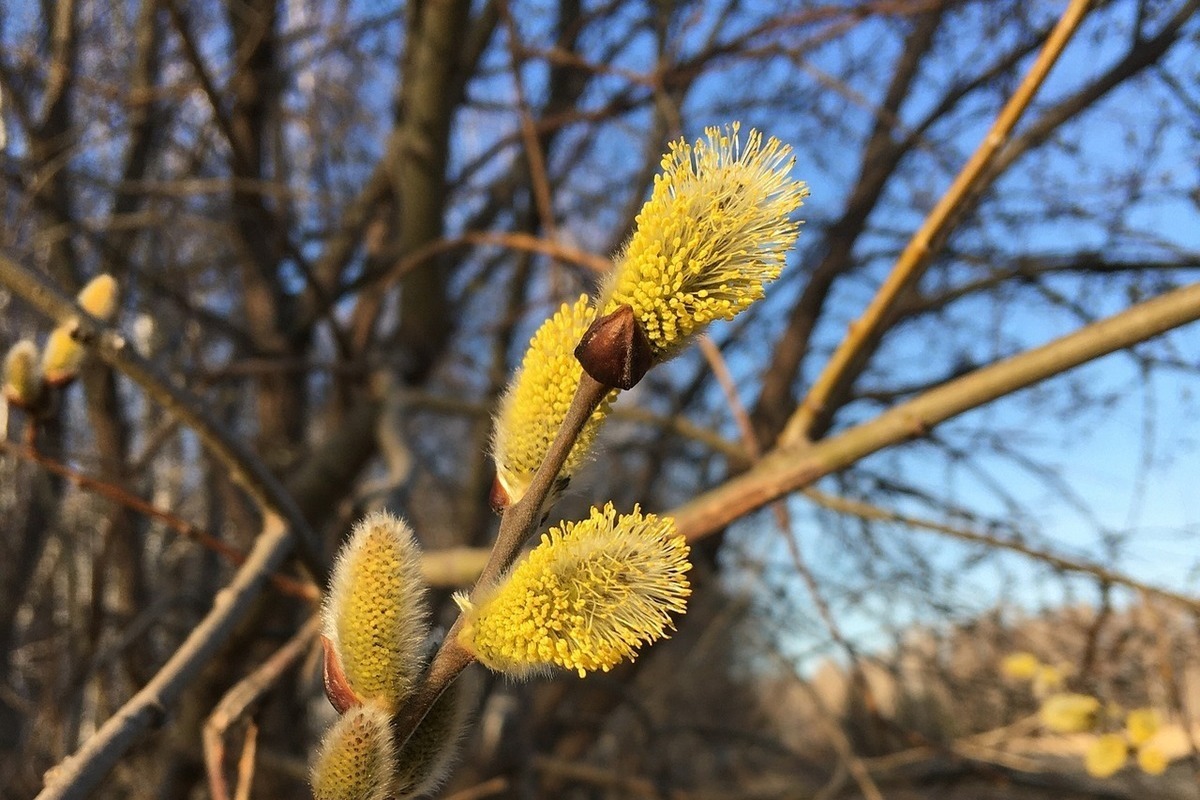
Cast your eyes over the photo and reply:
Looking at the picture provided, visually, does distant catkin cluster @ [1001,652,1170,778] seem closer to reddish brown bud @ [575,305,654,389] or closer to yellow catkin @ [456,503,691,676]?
yellow catkin @ [456,503,691,676]

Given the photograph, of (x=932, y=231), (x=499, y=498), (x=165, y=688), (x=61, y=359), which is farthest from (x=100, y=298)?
(x=932, y=231)

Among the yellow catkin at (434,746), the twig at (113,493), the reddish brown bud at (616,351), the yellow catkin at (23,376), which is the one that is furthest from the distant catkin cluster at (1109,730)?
the yellow catkin at (23,376)

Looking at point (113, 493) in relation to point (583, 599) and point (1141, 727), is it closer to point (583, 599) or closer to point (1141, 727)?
point (583, 599)

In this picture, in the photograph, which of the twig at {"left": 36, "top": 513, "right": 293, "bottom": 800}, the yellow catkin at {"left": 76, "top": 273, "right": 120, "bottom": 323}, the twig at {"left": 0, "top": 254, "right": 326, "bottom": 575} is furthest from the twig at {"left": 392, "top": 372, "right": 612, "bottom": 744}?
the yellow catkin at {"left": 76, "top": 273, "right": 120, "bottom": 323}

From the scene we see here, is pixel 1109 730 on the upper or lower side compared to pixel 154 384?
upper

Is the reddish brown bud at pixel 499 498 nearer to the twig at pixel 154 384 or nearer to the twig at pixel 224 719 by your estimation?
the twig at pixel 224 719
